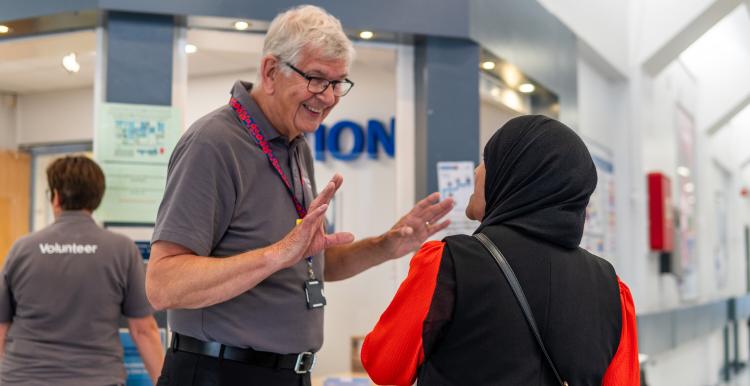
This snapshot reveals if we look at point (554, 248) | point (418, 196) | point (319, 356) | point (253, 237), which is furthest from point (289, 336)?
point (319, 356)

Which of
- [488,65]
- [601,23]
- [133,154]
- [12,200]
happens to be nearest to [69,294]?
[133,154]

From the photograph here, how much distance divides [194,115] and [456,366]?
18.0ft

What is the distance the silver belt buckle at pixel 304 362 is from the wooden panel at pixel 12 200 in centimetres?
530

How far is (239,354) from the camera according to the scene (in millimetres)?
1911

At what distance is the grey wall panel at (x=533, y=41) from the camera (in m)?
4.48

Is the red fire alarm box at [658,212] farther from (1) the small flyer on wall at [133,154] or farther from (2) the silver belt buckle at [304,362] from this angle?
(2) the silver belt buckle at [304,362]

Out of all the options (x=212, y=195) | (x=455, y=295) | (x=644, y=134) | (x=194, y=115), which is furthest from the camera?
(x=644, y=134)

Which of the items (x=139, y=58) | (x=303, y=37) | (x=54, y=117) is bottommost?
(x=303, y=37)

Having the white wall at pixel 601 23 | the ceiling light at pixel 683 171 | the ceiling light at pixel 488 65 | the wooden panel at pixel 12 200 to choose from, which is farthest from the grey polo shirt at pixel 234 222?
the ceiling light at pixel 683 171

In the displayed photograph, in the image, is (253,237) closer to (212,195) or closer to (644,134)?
(212,195)

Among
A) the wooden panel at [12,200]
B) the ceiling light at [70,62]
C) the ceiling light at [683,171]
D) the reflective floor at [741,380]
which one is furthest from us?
the reflective floor at [741,380]

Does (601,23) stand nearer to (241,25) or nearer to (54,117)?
(241,25)

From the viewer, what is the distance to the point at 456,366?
5.65 ft

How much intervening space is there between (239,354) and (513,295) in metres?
0.67
